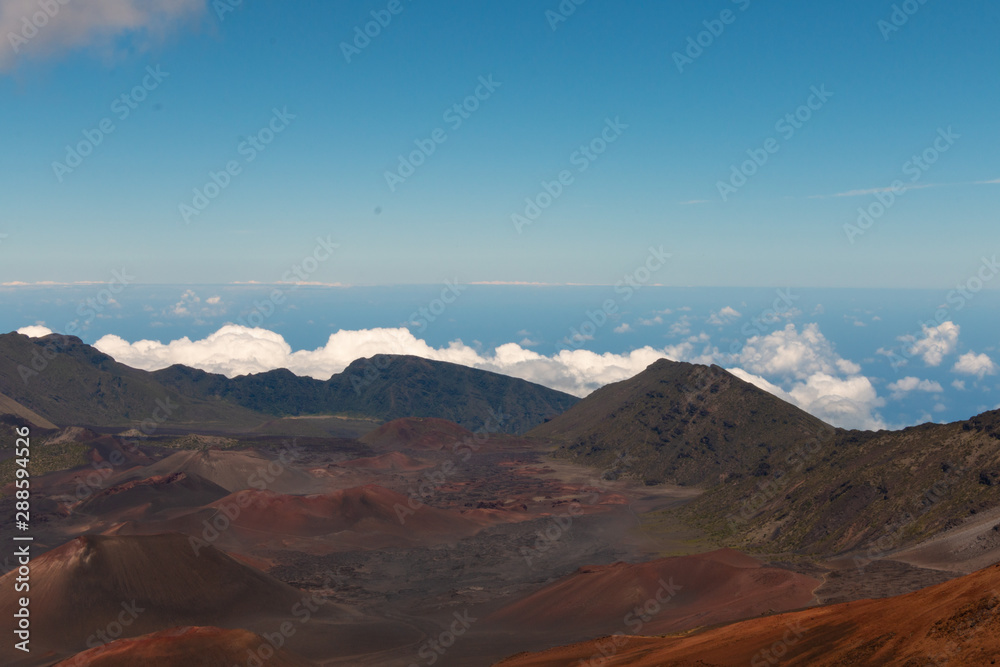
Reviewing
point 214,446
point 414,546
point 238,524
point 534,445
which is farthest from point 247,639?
point 534,445

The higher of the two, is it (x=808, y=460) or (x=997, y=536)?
(x=808, y=460)

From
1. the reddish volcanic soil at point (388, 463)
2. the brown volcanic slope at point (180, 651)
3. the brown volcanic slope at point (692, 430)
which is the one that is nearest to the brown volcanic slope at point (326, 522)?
the brown volcanic slope at point (180, 651)

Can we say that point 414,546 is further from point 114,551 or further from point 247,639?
point 247,639

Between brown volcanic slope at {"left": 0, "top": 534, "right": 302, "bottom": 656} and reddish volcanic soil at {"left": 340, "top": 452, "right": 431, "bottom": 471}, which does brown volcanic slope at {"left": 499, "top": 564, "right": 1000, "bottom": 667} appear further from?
reddish volcanic soil at {"left": 340, "top": 452, "right": 431, "bottom": 471}

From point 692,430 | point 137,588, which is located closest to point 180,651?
point 137,588

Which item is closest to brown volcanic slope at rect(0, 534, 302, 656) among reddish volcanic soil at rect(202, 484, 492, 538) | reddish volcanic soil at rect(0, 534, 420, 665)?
reddish volcanic soil at rect(0, 534, 420, 665)

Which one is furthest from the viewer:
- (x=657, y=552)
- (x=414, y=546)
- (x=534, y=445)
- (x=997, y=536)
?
(x=534, y=445)
